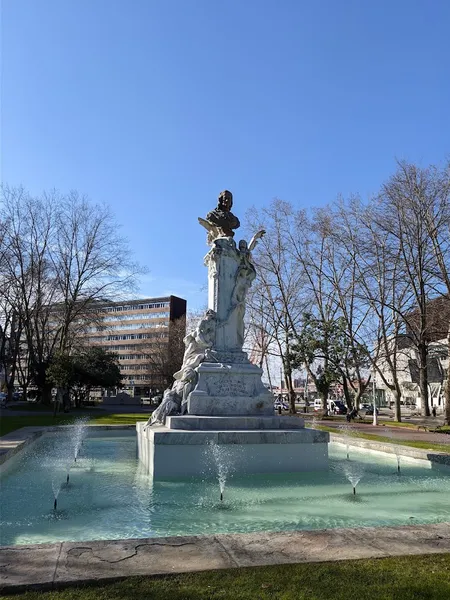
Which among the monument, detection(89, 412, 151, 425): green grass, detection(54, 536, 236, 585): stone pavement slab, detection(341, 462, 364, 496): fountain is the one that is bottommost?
detection(341, 462, 364, 496): fountain

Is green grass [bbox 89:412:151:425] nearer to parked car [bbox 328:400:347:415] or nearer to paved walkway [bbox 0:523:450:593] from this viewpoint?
paved walkway [bbox 0:523:450:593]

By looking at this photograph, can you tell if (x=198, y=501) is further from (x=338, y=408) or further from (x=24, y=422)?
(x=338, y=408)

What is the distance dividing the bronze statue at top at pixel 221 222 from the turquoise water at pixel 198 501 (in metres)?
6.70

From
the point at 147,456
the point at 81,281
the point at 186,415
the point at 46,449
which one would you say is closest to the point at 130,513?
the point at 147,456

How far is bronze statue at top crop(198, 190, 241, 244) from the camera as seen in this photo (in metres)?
14.0

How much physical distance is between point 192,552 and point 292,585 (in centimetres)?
102

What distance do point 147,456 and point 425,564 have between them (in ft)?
22.5

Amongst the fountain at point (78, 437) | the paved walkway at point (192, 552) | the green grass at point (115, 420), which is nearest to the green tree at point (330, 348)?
the green grass at point (115, 420)

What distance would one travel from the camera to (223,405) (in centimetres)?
1139

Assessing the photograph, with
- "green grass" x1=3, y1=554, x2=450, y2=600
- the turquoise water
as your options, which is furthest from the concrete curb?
"green grass" x1=3, y1=554, x2=450, y2=600

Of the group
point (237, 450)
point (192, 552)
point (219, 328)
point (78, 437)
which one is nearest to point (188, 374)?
point (219, 328)

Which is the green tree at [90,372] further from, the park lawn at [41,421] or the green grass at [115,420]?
the park lawn at [41,421]

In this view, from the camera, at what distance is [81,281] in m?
34.8

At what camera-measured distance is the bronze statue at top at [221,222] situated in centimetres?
1398
